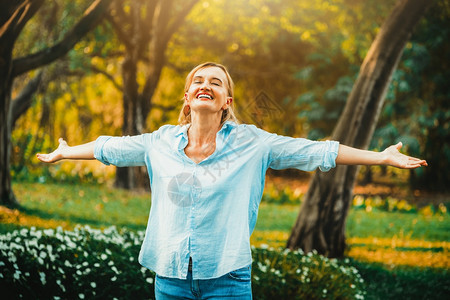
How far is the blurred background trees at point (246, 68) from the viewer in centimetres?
1153

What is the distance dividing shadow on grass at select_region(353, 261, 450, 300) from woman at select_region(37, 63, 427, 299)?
356 cm

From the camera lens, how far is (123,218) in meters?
8.63

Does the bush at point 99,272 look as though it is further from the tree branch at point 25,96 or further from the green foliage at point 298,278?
the tree branch at point 25,96

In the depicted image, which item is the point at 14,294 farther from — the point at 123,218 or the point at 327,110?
the point at 327,110

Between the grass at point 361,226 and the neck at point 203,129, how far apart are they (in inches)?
149

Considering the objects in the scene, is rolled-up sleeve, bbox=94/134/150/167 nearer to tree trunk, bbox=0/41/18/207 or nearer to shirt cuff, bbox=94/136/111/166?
shirt cuff, bbox=94/136/111/166

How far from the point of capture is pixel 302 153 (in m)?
2.52

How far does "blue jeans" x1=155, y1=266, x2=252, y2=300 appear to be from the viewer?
2.36 m

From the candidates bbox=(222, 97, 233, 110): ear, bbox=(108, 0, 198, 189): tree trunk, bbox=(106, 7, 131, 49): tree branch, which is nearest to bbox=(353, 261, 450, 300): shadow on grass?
bbox=(222, 97, 233, 110): ear

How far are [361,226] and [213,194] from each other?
7774 mm

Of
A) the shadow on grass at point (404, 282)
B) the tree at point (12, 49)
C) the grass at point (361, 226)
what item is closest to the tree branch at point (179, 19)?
the tree at point (12, 49)

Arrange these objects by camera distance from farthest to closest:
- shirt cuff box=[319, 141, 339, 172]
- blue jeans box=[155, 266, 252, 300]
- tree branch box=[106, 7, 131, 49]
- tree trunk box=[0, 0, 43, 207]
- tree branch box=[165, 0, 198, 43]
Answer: tree branch box=[106, 7, 131, 49] → tree branch box=[165, 0, 198, 43] → tree trunk box=[0, 0, 43, 207] → shirt cuff box=[319, 141, 339, 172] → blue jeans box=[155, 266, 252, 300]

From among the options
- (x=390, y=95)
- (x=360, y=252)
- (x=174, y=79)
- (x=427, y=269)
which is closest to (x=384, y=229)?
(x=360, y=252)

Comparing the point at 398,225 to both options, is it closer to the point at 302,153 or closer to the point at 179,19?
the point at 179,19
